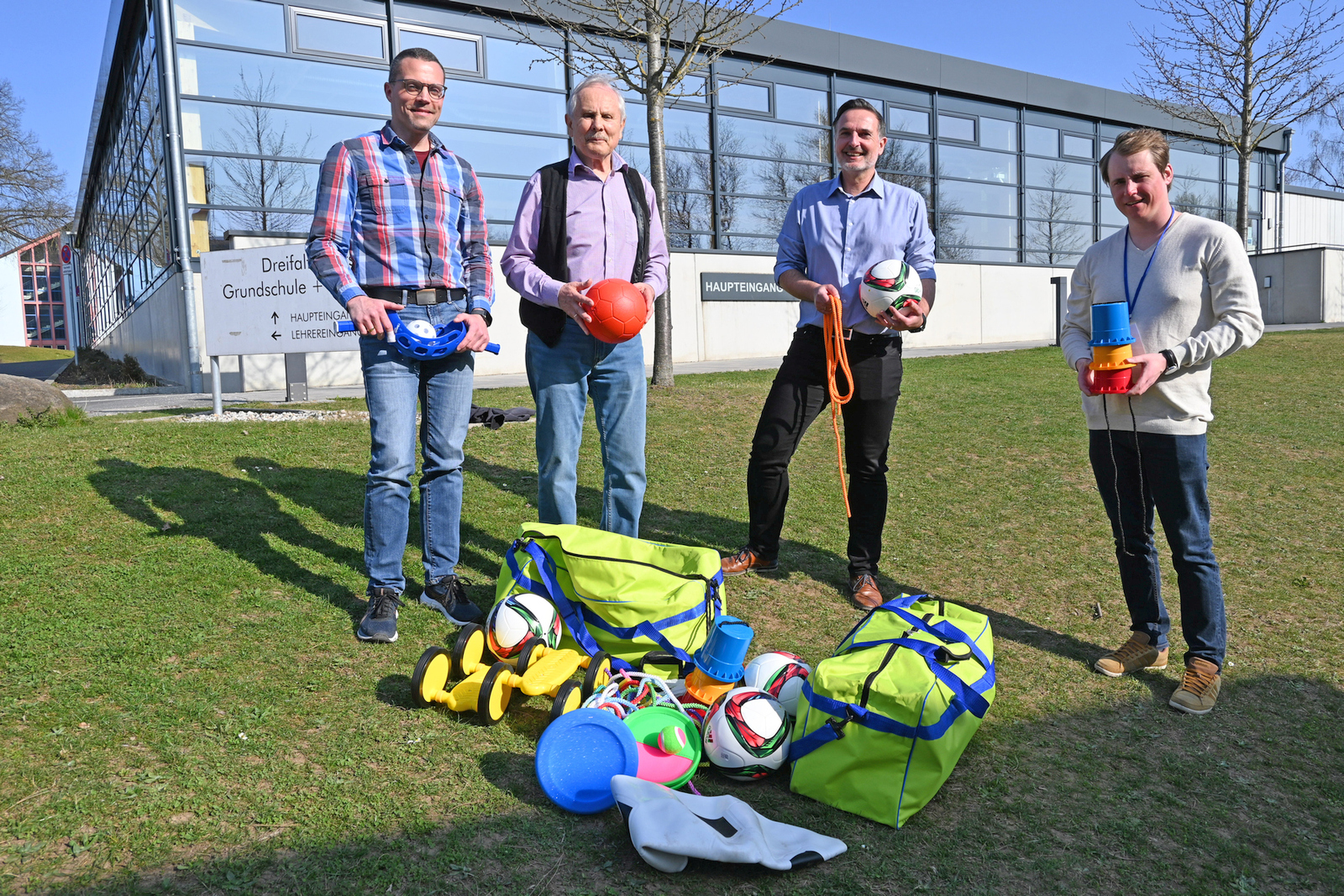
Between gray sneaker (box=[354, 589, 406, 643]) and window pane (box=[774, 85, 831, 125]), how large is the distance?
19.7 metres

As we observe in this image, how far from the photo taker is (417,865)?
228 cm

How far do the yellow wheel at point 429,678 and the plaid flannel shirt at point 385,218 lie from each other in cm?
149

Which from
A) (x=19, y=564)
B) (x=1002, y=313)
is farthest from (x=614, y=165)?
(x=1002, y=313)

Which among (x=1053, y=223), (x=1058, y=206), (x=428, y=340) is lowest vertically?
(x=428, y=340)

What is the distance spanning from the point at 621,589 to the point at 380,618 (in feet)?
3.41

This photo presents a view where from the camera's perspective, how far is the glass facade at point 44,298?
68.4 m

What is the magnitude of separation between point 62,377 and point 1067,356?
2517 centimetres

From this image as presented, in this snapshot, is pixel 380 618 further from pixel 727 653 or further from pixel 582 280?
pixel 582 280

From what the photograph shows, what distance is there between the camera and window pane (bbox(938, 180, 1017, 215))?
24.7 meters

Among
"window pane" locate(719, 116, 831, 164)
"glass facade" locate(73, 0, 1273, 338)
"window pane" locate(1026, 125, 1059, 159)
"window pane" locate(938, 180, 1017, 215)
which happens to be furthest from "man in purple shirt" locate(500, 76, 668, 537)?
"window pane" locate(1026, 125, 1059, 159)

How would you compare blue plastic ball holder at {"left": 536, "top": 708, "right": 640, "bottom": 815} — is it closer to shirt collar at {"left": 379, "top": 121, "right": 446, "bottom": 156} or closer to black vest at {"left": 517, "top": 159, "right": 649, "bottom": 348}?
black vest at {"left": 517, "top": 159, "right": 649, "bottom": 348}

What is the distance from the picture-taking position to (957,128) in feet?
81.1

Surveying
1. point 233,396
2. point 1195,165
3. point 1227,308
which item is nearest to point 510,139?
point 233,396

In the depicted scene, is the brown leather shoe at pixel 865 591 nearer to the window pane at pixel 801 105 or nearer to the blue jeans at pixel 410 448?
the blue jeans at pixel 410 448
